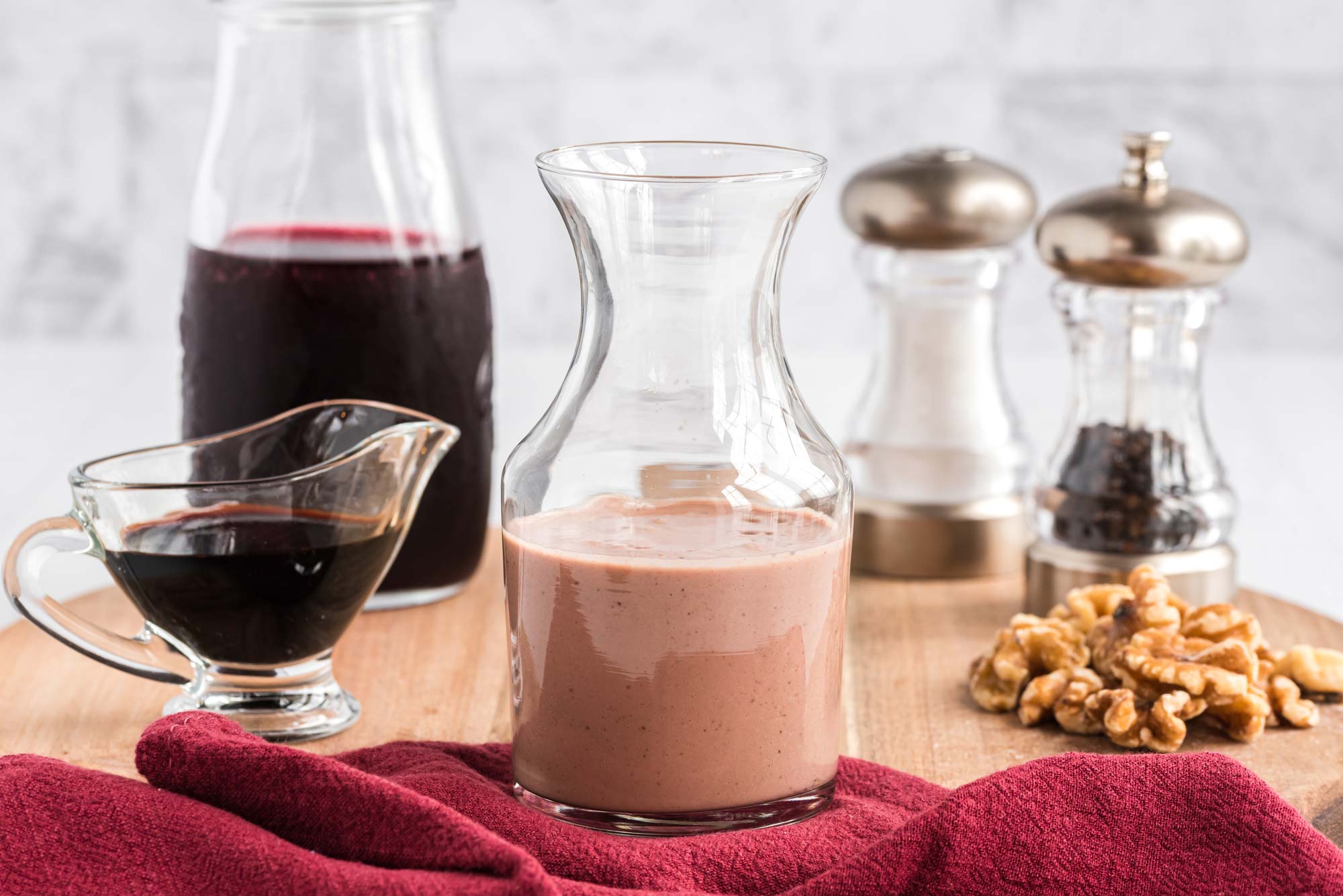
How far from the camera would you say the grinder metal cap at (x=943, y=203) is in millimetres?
1140

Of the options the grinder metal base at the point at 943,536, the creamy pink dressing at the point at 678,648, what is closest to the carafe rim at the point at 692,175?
the creamy pink dressing at the point at 678,648

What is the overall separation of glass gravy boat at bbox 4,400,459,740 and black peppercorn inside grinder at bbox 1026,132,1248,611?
408 mm

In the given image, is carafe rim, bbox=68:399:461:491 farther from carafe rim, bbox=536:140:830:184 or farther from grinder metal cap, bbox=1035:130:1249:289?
grinder metal cap, bbox=1035:130:1249:289

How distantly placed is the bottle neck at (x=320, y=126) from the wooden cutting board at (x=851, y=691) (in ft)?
0.83

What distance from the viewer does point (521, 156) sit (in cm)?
243

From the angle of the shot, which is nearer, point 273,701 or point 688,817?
point 688,817

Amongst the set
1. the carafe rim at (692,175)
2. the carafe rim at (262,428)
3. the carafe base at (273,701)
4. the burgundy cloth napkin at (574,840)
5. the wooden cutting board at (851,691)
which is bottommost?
the wooden cutting board at (851,691)

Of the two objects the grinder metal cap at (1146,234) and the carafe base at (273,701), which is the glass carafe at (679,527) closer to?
the carafe base at (273,701)

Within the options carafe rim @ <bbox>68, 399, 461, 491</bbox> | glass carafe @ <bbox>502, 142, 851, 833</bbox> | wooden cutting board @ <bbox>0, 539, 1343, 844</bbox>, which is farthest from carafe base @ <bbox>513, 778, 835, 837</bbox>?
carafe rim @ <bbox>68, 399, 461, 491</bbox>

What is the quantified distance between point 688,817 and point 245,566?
274mm

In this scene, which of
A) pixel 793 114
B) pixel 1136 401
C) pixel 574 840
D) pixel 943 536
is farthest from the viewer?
pixel 793 114

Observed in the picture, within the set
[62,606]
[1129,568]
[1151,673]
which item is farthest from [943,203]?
[62,606]

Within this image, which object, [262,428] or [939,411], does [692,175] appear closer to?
[262,428]

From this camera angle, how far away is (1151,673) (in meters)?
0.87
